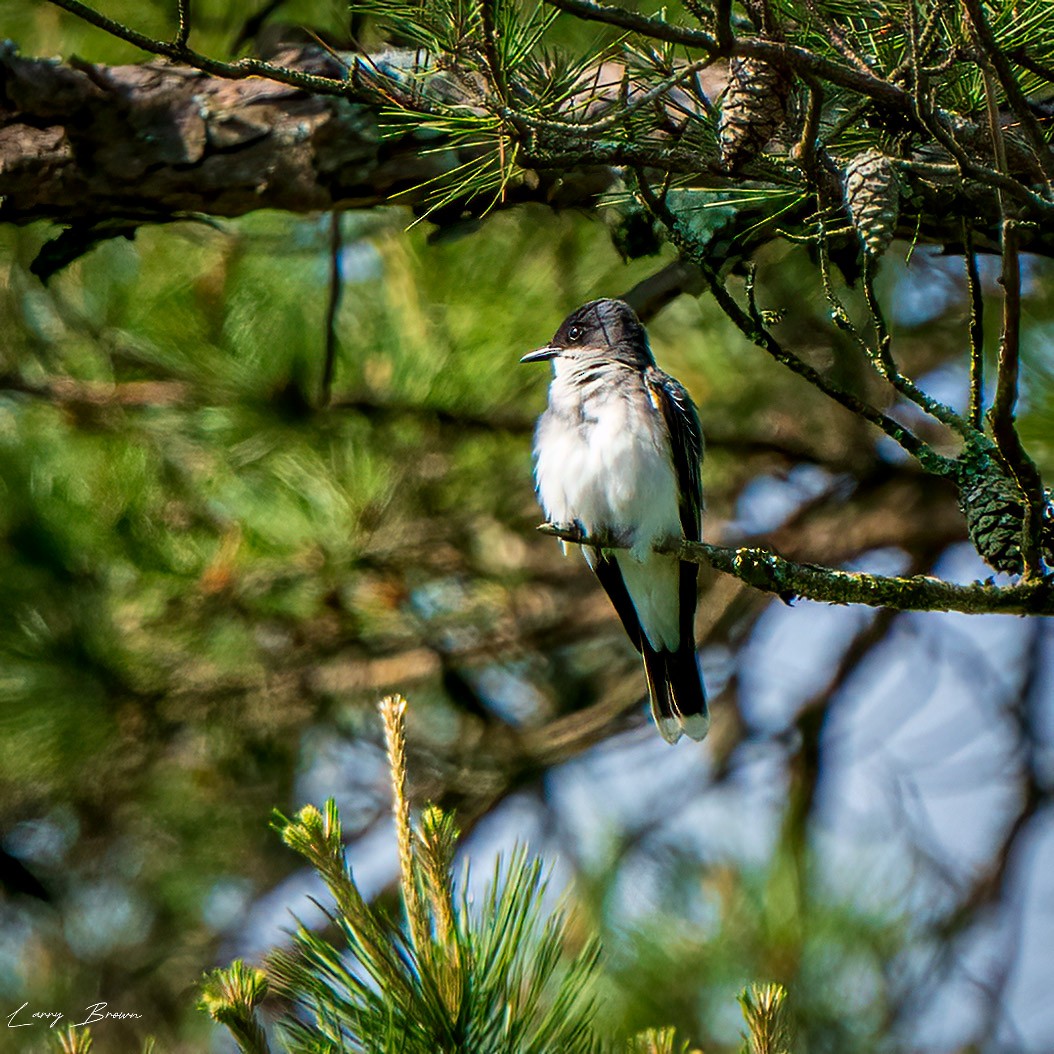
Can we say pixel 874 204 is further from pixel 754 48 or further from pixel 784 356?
pixel 784 356

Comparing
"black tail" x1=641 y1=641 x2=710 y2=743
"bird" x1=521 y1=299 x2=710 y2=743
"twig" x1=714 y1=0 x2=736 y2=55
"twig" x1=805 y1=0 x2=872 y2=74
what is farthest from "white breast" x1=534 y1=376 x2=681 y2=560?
"twig" x1=714 y1=0 x2=736 y2=55

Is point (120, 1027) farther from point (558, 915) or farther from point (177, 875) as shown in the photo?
point (558, 915)

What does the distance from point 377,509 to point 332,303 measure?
579mm

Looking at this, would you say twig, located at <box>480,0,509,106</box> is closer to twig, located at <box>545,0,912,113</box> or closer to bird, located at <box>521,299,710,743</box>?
twig, located at <box>545,0,912,113</box>

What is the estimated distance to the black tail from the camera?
359cm

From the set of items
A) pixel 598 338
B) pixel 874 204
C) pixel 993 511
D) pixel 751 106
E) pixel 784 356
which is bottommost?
pixel 993 511

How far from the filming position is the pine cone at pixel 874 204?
1.82 metres

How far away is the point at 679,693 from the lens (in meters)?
3.61

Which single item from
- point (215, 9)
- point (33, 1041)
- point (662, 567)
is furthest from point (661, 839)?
point (215, 9)

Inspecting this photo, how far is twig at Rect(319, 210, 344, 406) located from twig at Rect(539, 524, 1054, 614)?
172cm

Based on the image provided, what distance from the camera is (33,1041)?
3.73 meters

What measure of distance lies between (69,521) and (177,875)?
1.29 m

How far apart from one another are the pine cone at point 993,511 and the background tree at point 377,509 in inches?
34.8

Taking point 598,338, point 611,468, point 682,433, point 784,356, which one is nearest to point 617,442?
point 611,468
